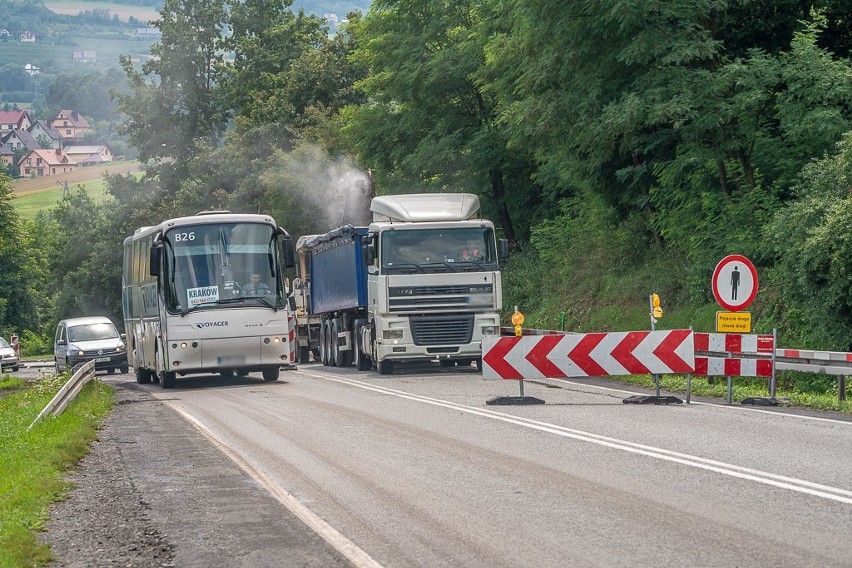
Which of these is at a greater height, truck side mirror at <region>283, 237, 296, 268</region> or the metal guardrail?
truck side mirror at <region>283, 237, 296, 268</region>

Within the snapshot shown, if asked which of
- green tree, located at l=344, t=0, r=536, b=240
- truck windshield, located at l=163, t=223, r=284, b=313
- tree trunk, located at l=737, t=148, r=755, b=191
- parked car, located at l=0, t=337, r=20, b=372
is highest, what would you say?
green tree, located at l=344, t=0, r=536, b=240

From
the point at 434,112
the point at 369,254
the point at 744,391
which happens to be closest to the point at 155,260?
the point at 369,254

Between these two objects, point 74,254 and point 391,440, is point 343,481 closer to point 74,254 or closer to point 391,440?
point 391,440

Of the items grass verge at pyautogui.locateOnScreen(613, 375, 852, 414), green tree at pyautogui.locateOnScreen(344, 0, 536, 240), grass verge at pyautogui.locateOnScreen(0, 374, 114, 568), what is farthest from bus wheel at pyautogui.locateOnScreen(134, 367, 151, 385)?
green tree at pyautogui.locateOnScreen(344, 0, 536, 240)

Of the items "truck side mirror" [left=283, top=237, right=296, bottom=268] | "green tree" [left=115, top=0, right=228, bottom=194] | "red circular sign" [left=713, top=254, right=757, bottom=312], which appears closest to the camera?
"red circular sign" [left=713, top=254, right=757, bottom=312]

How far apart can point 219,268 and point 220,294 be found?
57 centimetres

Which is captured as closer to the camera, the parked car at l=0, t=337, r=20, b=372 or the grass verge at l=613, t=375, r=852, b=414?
the grass verge at l=613, t=375, r=852, b=414

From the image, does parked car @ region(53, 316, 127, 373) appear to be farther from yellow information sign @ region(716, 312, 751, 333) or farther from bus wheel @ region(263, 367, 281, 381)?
yellow information sign @ region(716, 312, 751, 333)

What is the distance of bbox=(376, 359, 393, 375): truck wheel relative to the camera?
2869cm

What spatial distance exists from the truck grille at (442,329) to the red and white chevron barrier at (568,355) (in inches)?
345

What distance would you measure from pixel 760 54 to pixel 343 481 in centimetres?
1958

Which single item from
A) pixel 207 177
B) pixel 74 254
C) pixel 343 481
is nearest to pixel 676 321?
pixel 343 481

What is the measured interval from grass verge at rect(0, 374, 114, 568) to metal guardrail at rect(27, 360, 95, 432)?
4.3 inches

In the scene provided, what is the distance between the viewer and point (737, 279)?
1812cm
